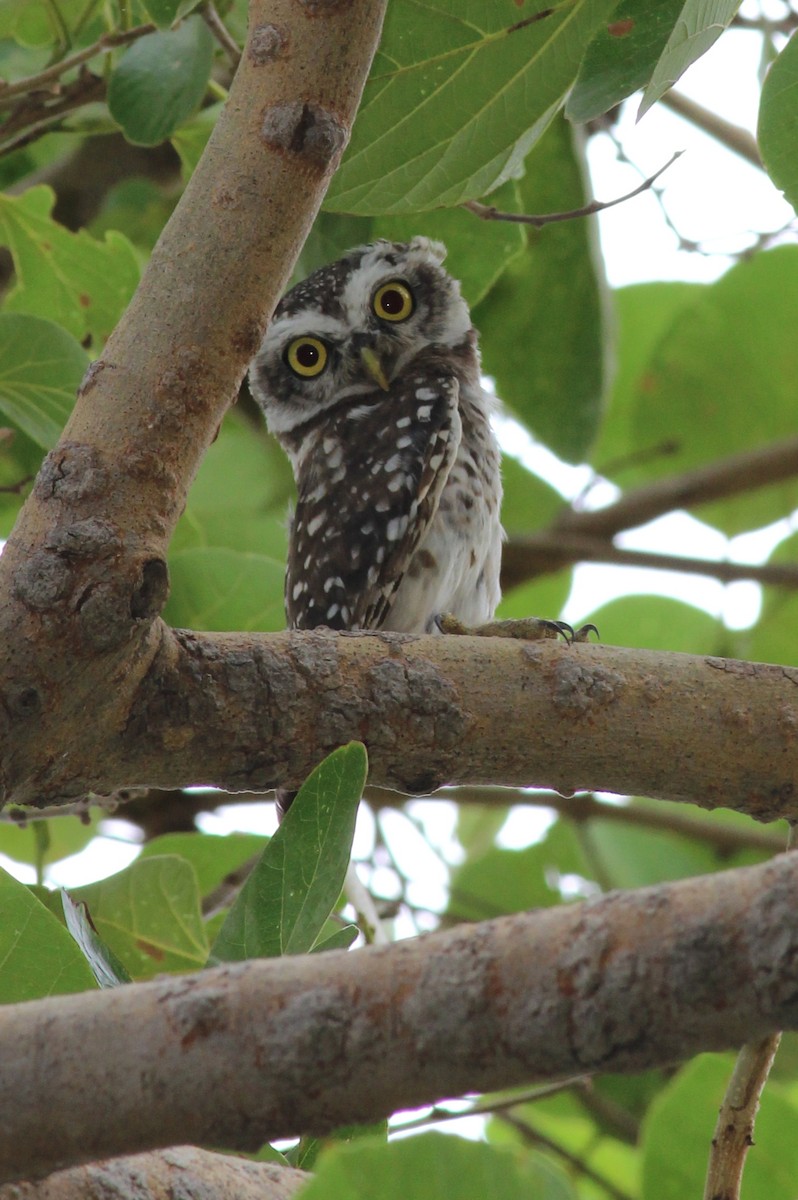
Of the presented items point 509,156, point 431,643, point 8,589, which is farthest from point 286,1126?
point 509,156

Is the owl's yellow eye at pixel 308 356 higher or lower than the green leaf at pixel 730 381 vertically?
lower

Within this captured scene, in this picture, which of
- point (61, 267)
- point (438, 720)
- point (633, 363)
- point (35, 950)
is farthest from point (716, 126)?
point (35, 950)

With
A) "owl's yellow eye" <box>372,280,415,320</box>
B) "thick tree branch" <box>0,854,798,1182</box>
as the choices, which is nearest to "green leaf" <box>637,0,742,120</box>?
"thick tree branch" <box>0,854,798,1182</box>

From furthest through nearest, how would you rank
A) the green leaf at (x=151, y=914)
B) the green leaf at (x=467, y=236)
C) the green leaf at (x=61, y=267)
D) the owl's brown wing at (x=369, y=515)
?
the owl's brown wing at (x=369, y=515)
the green leaf at (x=467, y=236)
the green leaf at (x=61, y=267)
the green leaf at (x=151, y=914)

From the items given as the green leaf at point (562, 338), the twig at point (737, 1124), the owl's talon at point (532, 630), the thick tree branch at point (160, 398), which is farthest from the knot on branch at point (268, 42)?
the green leaf at point (562, 338)

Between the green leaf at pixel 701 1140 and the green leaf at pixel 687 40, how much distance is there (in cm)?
157

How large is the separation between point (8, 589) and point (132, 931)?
1.02 m

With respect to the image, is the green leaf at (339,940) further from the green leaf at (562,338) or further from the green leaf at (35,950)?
the green leaf at (562,338)

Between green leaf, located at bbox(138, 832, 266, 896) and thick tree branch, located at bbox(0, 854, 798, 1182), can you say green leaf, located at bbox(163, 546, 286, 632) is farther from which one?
thick tree branch, located at bbox(0, 854, 798, 1182)

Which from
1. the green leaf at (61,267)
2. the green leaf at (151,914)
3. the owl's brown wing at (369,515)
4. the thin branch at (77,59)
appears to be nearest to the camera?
the green leaf at (151,914)

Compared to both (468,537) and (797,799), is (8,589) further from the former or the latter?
(468,537)

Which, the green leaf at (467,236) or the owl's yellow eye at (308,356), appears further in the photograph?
the owl's yellow eye at (308,356)

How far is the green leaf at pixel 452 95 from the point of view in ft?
6.88

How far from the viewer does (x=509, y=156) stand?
2.20 m
